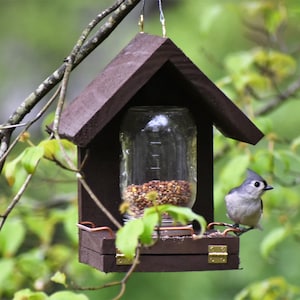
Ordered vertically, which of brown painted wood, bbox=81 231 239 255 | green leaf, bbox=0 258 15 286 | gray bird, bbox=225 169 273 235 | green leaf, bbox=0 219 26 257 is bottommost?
green leaf, bbox=0 258 15 286

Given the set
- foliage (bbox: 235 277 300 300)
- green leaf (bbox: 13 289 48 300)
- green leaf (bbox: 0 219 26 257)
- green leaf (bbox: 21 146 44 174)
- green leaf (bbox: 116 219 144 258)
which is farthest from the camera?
green leaf (bbox: 0 219 26 257)

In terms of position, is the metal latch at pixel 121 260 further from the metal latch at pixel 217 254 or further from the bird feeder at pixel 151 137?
the metal latch at pixel 217 254

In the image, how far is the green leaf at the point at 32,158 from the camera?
256 centimetres

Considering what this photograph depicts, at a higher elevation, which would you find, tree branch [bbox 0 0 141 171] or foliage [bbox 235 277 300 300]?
tree branch [bbox 0 0 141 171]

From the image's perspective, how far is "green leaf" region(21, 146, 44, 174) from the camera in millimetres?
2562

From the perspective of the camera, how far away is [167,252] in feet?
8.83

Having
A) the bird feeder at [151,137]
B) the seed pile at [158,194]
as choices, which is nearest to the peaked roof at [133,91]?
the bird feeder at [151,137]

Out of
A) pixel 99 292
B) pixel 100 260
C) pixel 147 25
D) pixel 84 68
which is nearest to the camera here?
pixel 100 260

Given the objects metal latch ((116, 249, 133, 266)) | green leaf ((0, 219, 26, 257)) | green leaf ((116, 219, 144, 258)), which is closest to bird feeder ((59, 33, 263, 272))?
metal latch ((116, 249, 133, 266))

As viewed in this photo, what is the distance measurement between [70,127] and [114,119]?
0.79ft

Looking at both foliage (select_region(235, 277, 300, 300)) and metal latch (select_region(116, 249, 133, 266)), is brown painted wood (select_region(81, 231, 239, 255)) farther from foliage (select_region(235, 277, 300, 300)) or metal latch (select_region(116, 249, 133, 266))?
foliage (select_region(235, 277, 300, 300))

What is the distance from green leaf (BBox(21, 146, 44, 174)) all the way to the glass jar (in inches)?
15.5

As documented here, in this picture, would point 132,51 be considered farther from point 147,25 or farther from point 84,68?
point 84,68

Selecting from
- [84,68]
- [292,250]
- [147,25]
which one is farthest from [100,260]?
[84,68]
